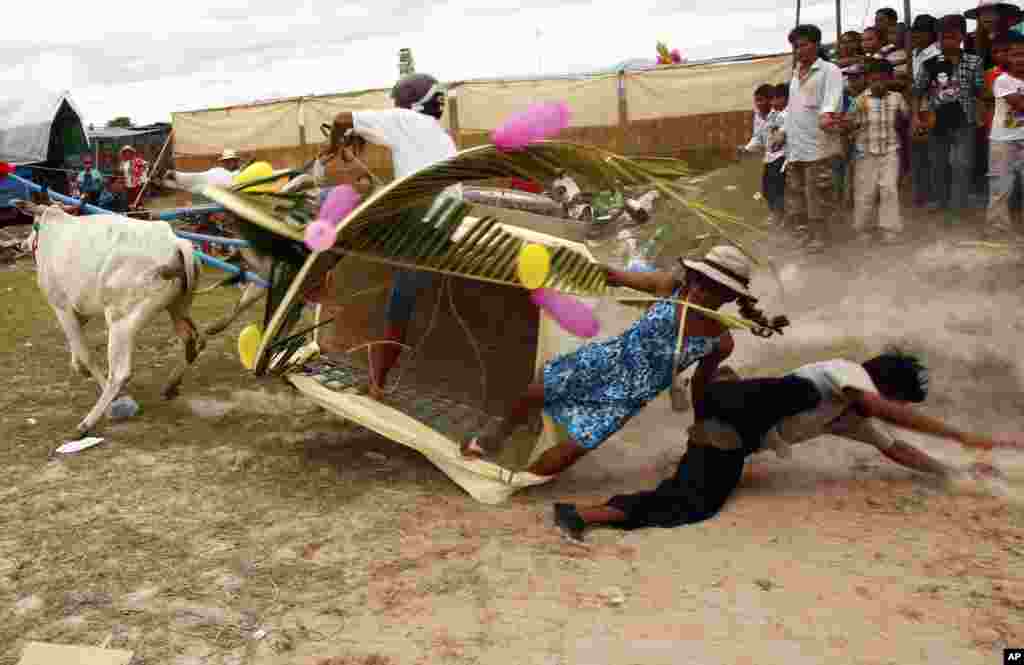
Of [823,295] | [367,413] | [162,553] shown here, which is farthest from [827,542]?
[823,295]

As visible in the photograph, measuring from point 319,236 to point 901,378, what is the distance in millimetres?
2545

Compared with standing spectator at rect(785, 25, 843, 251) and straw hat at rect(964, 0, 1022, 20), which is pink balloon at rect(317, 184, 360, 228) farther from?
straw hat at rect(964, 0, 1022, 20)

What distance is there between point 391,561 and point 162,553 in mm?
1013

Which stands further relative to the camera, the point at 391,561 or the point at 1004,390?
the point at 1004,390

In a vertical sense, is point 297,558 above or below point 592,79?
below

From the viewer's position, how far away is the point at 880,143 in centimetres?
775

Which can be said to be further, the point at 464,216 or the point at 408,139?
the point at 408,139

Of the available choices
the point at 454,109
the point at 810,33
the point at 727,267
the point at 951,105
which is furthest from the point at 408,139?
the point at 454,109

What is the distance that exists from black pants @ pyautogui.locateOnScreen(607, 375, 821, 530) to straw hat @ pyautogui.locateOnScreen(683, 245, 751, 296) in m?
0.45

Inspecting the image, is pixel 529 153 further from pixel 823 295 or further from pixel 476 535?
pixel 823 295

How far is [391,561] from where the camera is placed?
3686mm

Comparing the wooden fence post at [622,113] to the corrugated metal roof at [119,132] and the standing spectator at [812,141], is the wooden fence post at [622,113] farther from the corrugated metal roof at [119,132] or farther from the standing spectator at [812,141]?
the corrugated metal roof at [119,132]

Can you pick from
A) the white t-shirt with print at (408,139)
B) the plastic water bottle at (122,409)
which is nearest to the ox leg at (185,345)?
the plastic water bottle at (122,409)

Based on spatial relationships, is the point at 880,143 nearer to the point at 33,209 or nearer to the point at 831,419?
the point at 831,419
